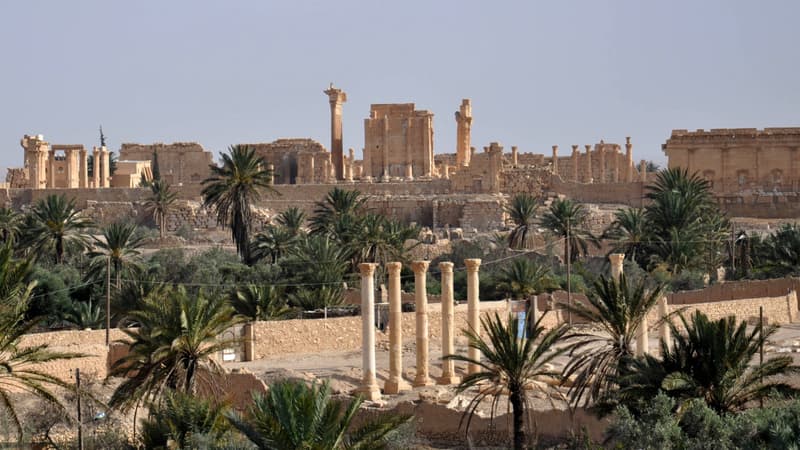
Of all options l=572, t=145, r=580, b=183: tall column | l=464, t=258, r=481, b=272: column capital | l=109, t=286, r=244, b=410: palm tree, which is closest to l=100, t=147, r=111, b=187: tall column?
l=572, t=145, r=580, b=183: tall column

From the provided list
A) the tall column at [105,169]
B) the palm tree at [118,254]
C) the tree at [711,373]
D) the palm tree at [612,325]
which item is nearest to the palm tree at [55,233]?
the palm tree at [118,254]

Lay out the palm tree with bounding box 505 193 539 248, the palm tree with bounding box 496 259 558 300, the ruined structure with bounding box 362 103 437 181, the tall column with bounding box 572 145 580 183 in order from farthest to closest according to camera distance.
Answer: the tall column with bounding box 572 145 580 183
the ruined structure with bounding box 362 103 437 181
the palm tree with bounding box 505 193 539 248
the palm tree with bounding box 496 259 558 300

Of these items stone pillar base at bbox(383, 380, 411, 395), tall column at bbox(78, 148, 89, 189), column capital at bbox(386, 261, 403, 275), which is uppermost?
tall column at bbox(78, 148, 89, 189)

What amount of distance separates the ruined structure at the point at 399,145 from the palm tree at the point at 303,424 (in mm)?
44177

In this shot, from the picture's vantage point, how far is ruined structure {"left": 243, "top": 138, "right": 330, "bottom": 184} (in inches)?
2569

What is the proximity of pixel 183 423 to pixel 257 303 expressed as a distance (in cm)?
1357

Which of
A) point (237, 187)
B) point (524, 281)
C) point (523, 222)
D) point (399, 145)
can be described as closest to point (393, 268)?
point (524, 281)

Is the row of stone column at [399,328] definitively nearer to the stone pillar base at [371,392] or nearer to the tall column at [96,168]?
the stone pillar base at [371,392]

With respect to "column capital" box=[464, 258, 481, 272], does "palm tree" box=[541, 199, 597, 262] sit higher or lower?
higher

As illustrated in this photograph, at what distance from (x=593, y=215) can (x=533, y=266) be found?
13599 mm

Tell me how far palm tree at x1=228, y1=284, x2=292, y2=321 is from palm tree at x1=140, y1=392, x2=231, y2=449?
42.4ft

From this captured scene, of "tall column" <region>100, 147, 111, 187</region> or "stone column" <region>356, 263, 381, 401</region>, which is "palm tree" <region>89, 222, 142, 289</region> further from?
"tall column" <region>100, 147, 111, 187</region>

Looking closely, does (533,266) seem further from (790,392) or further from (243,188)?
(790,392)

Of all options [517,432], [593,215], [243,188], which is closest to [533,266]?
[243,188]
